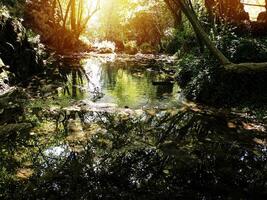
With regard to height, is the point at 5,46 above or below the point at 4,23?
below

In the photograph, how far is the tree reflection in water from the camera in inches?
224

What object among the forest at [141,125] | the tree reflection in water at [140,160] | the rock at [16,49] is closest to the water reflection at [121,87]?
the forest at [141,125]

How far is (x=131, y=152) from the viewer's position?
726cm

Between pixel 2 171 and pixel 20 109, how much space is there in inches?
170

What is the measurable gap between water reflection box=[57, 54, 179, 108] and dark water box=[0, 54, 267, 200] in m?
0.66

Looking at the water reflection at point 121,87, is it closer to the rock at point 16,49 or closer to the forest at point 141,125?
the forest at point 141,125

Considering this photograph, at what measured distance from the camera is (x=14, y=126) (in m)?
8.61

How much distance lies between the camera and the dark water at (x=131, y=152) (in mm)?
5754

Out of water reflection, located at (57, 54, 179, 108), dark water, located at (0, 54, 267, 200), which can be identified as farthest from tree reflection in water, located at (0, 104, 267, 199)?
water reflection, located at (57, 54, 179, 108)

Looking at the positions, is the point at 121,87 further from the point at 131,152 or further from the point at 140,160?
the point at 140,160

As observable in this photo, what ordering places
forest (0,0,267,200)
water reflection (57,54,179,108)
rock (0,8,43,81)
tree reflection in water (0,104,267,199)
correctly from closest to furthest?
tree reflection in water (0,104,267,199) → forest (0,0,267,200) → water reflection (57,54,179,108) → rock (0,8,43,81)

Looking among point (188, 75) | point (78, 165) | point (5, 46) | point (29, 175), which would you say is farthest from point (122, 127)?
point (5, 46)

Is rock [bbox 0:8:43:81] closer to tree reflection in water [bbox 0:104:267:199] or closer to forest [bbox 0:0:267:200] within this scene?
forest [bbox 0:0:267:200]

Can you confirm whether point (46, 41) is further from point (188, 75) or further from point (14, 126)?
point (14, 126)
